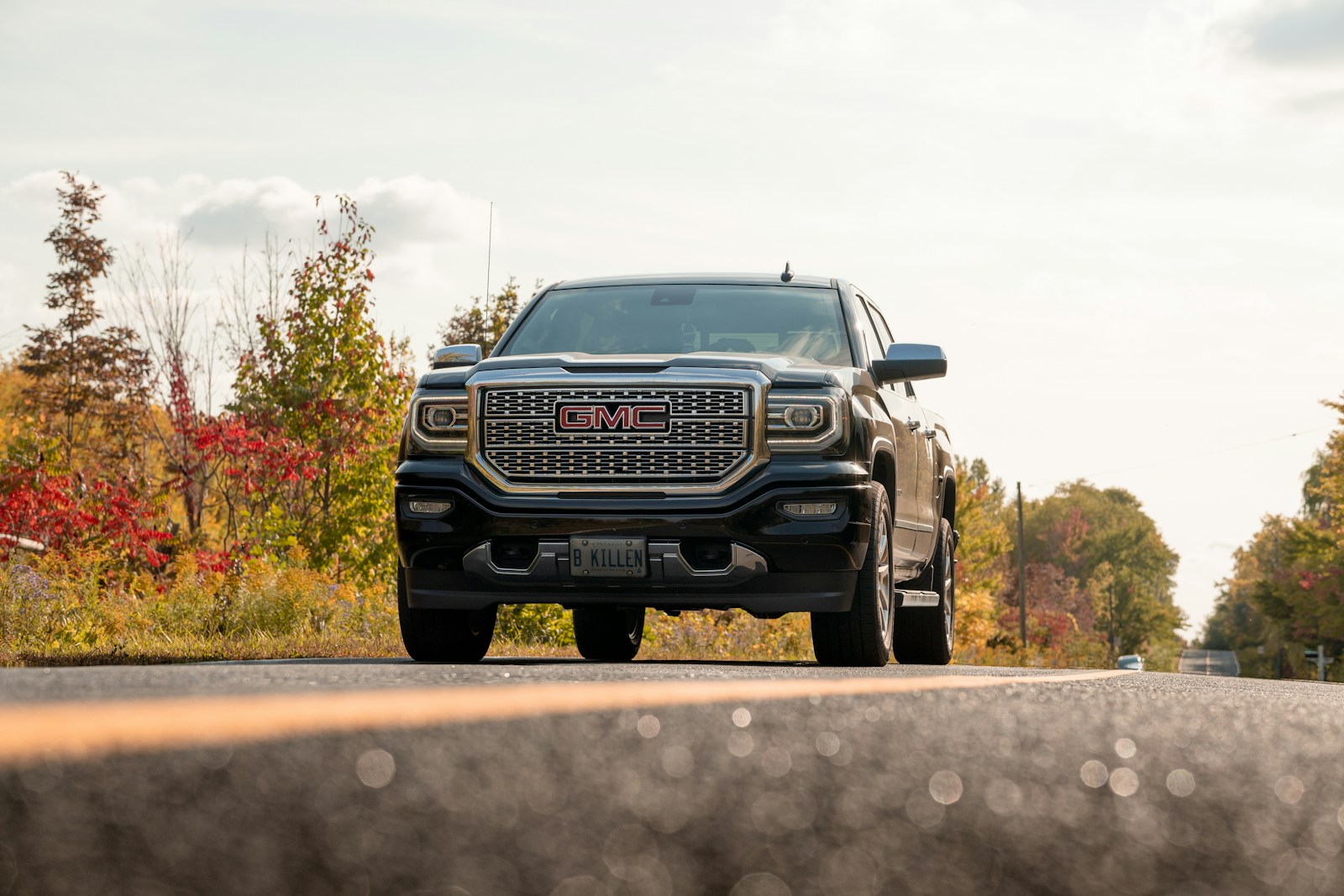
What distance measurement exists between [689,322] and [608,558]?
2002 millimetres

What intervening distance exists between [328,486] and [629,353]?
10879 mm

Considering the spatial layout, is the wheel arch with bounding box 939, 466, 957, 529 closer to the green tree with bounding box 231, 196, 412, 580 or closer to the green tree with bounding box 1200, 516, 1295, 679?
the green tree with bounding box 231, 196, 412, 580

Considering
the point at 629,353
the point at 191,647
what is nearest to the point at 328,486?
the point at 191,647

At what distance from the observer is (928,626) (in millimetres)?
10219

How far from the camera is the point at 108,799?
40.1 inches

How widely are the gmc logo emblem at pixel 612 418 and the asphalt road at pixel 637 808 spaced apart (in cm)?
567

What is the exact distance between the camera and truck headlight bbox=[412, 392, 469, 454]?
7590 millimetres

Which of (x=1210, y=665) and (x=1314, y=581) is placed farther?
(x=1210, y=665)

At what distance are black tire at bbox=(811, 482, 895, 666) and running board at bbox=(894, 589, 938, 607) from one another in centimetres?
98

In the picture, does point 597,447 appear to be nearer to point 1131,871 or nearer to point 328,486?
point 1131,871

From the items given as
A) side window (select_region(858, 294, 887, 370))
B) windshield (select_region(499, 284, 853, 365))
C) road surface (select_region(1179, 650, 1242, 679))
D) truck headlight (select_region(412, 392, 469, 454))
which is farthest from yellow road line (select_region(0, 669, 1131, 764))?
road surface (select_region(1179, 650, 1242, 679))

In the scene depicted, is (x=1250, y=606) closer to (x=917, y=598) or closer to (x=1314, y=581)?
(x=1314, y=581)

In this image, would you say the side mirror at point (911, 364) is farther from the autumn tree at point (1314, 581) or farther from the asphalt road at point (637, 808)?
the autumn tree at point (1314, 581)

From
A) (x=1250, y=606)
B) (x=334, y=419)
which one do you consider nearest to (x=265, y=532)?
(x=334, y=419)
